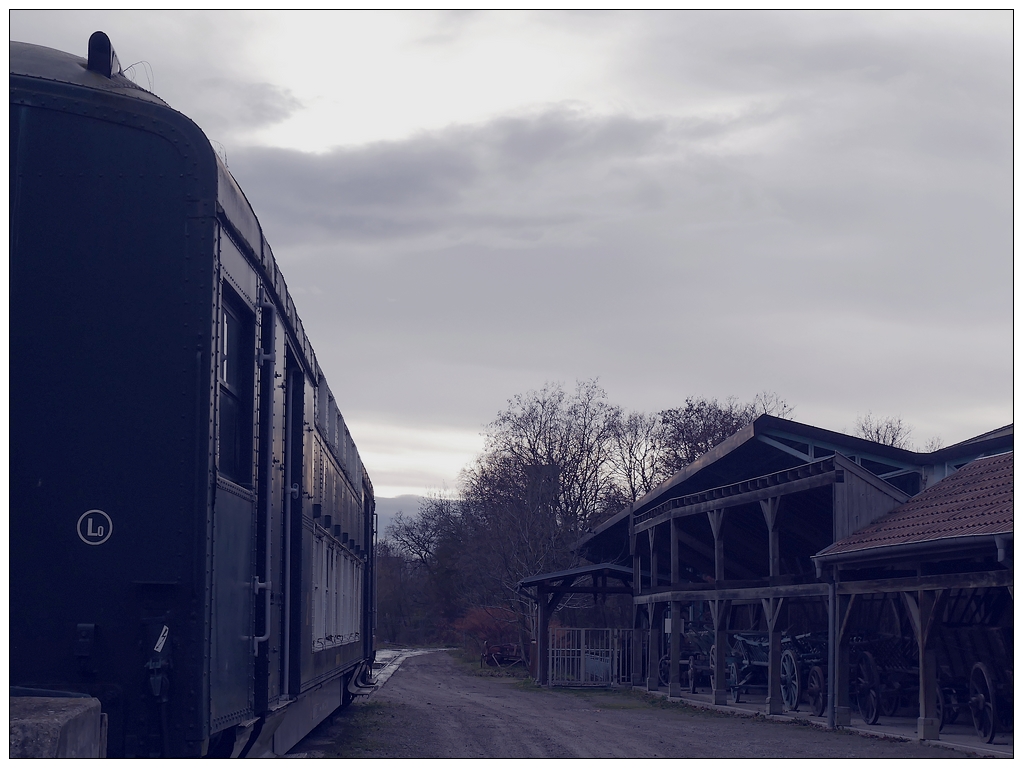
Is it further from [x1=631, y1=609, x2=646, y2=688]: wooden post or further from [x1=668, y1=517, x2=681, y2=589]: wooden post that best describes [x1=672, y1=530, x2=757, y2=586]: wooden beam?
[x1=631, y1=609, x2=646, y2=688]: wooden post

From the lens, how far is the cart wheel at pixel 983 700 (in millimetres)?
14375

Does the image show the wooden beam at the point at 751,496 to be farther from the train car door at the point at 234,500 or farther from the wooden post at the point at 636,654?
the train car door at the point at 234,500

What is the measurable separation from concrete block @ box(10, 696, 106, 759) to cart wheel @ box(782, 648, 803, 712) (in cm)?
1684

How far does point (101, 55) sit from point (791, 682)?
697 inches

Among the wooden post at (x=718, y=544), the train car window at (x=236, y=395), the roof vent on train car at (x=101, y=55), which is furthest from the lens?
the wooden post at (x=718, y=544)

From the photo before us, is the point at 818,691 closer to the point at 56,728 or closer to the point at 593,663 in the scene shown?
the point at 593,663

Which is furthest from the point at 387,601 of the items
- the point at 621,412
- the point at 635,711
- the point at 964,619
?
the point at 964,619

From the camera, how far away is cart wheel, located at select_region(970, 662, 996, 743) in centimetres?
1438

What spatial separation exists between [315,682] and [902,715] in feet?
40.6

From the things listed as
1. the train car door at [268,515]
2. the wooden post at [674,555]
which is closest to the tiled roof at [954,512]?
the wooden post at [674,555]

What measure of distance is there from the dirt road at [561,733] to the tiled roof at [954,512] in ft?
8.95

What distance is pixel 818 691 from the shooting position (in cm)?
1917

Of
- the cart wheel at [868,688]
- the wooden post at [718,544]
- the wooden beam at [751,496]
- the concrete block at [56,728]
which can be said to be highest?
the wooden beam at [751,496]

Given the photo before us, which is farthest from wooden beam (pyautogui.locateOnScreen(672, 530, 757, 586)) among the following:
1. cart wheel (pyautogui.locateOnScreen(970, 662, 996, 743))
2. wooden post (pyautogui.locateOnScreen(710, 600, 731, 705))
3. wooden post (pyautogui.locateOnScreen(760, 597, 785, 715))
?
cart wheel (pyautogui.locateOnScreen(970, 662, 996, 743))
